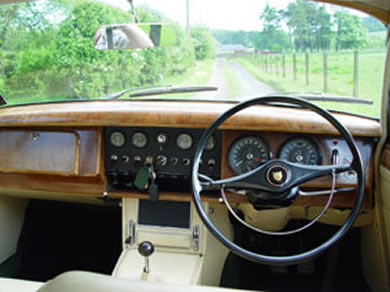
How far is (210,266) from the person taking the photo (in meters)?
2.81

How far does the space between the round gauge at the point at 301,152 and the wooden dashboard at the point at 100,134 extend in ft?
0.13

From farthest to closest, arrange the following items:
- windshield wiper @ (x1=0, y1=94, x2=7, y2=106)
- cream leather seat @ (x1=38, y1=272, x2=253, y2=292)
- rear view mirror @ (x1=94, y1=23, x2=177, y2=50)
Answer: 1. windshield wiper @ (x1=0, y1=94, x2=7, y2=106)
2. rear view mirror @ (x1=94, y1=23, x2=177, y2=50)
3. cream leather seat @ (x1=38, y1=272, x2=253, y2=292)

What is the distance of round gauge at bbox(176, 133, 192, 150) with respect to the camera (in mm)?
2520

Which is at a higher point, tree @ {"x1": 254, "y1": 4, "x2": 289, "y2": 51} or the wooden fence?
tree @ {"x1": 254, "y1": 4, "x2": 289, "y2": 51}

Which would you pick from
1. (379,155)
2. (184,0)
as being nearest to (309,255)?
(379,155)

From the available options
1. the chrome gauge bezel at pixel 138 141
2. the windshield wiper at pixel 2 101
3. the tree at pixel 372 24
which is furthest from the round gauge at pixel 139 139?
the tree at pixel 372 24

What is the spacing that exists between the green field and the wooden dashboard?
13 cm

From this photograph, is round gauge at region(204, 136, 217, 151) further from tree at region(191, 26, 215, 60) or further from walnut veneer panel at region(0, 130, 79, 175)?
walnut veneer panel at region(0, 130, 79, 175)

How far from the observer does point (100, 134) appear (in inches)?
101

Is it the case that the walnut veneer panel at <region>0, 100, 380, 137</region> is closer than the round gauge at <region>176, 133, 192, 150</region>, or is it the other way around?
the walnut veneer panel at <region>0, 100, 380, 137</region>

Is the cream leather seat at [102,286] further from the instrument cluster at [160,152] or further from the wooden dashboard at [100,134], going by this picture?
the instrument cluster at [160,152]

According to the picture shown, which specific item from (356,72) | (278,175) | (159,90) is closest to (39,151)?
(159,90)

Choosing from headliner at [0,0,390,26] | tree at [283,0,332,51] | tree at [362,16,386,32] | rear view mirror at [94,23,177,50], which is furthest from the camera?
rear view mirror at [94,23,177,50]

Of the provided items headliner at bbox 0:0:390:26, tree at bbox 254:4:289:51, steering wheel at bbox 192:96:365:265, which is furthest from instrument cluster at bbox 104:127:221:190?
headliner at bbox 0:0:390:26
